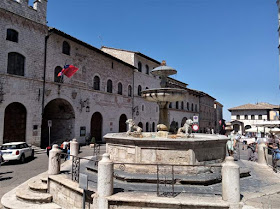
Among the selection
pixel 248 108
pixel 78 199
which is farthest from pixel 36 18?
pixel 248 108

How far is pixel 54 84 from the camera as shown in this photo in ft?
61.7

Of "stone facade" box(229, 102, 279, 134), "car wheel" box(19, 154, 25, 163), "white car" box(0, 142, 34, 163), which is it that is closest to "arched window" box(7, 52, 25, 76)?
"white car" box(0, 142, 34, 163)

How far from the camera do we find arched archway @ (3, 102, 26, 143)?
1580 centimetres

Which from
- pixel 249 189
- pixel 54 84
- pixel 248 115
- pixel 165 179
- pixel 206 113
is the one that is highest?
pixel 54 84

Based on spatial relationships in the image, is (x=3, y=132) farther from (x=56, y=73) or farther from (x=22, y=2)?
(x=22, y=2)

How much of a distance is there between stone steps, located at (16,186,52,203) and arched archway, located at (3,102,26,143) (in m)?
10.7

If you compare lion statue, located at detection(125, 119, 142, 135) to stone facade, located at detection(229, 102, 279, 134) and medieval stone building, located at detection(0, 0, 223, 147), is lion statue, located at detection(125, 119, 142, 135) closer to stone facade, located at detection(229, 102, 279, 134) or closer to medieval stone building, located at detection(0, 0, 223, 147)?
medieval stone building, located at detection(0, 0, 223, 147)

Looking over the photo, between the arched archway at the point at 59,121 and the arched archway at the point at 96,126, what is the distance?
3.03 meters

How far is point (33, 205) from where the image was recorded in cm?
616

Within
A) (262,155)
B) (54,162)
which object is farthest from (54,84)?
(262,155)

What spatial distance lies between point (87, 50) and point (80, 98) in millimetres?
5366

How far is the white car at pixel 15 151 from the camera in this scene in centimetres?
1236

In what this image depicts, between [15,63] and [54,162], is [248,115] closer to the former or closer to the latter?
[15,63]

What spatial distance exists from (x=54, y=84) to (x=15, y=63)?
354 centimetres
